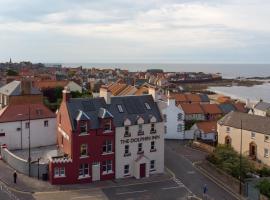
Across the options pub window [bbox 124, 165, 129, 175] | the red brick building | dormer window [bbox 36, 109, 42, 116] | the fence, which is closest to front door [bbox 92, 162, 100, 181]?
the red brick building

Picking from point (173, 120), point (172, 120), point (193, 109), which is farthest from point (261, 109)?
point (172, 120)

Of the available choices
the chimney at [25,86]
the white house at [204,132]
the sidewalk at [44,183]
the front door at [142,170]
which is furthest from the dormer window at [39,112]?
the white house at [204,132]

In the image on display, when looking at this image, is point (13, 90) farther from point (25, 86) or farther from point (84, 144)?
point (84, 144)

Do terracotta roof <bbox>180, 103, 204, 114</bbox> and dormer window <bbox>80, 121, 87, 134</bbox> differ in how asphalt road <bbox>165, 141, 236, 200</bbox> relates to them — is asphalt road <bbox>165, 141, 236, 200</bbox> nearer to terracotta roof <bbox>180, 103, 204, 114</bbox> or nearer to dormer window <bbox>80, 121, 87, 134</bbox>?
dormer window <bbox>80, 121, 87, 134</bbox>

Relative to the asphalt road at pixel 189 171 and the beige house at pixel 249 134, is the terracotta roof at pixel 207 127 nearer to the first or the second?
the beige house at pixel 249 134

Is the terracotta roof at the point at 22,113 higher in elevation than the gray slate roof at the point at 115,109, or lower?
lower

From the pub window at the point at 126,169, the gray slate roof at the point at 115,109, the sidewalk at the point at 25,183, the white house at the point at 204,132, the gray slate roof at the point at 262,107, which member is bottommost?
the sidewalk at the point at 25,183
